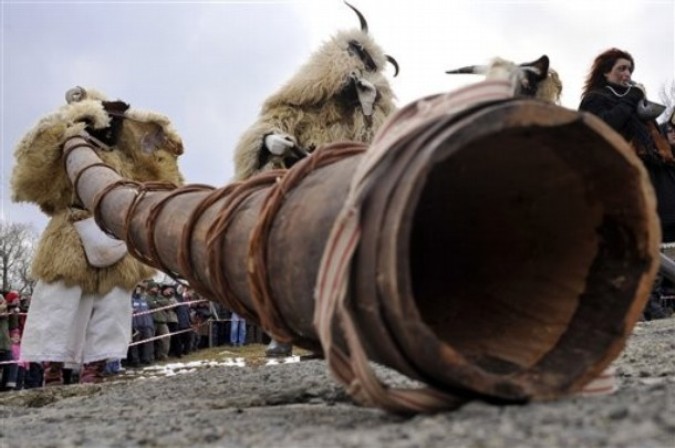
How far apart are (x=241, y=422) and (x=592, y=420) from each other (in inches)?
34.2

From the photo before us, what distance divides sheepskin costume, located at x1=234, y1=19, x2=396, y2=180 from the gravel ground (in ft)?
6.02

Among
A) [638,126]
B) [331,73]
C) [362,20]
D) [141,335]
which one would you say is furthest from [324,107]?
[141,335]

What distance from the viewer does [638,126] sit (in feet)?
15.2

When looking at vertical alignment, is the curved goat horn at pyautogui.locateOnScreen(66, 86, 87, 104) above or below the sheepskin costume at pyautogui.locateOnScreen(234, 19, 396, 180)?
above

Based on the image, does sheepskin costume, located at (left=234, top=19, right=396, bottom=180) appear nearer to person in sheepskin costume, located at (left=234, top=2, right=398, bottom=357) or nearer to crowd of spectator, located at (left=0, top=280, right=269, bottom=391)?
person in sheepskin costume, located at (left=234, top=2, right=398, bottom=357)

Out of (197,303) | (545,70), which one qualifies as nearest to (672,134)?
(545,70)

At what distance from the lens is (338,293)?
128 centimetres

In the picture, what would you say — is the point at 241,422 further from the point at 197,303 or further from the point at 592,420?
the point at 197,303

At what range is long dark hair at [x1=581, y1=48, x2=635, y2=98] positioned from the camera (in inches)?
195

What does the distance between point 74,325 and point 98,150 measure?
114 centimetres

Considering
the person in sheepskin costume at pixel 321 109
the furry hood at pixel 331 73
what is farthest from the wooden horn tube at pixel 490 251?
the furry hood at pixel 331 73

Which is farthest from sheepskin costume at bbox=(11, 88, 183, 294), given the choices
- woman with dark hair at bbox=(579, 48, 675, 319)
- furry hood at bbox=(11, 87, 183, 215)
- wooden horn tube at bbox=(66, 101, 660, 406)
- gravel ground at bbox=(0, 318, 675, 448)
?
wooden horn tube at bbox=(66, 101, 660, 406)

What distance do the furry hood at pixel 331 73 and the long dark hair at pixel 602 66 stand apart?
133 centimetres

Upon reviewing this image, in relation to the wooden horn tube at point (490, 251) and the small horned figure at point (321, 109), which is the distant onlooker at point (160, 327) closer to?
the small horned figure at point (321, 109)
